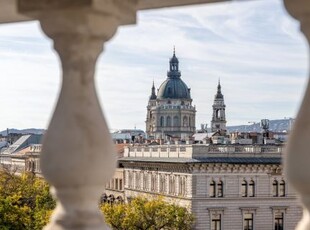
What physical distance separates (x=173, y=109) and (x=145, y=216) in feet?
339

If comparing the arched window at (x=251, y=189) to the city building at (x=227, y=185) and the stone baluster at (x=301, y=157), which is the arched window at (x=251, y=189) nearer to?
the city building at (x=227, y=185)

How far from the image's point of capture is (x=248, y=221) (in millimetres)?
52250

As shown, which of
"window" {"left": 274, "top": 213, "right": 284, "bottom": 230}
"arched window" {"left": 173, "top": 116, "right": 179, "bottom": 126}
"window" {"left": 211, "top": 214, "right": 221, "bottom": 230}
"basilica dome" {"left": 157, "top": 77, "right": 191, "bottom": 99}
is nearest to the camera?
"window" {"left": 211, "top": 214, "right": 221, "bottom": 230}

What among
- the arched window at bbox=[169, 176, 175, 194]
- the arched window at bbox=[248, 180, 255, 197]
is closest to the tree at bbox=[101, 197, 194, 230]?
the arched window at bbox=[248, 180, 255, 197]

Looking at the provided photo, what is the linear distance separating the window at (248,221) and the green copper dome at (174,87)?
9967cm

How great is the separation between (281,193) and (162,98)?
103m

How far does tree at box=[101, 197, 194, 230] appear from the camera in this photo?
150ft

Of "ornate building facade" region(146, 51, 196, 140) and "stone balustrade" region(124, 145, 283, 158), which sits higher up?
"ornate building facade" region(146, 51, 196, 140)

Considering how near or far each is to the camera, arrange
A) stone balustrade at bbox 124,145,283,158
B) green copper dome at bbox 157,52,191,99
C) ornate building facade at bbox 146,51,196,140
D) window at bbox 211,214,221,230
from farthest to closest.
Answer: green copper dome at bbox 157,52,191,99 < ornate building facade at bbox 146,51,196,140 < stone balustrade at bbox 124,145,283,158 < window at bbox 211,214,221,230

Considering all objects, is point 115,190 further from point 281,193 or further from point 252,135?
point 281,193

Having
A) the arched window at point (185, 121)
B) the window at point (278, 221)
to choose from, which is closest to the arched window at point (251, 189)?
the window at point (278, 221)

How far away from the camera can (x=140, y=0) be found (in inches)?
121

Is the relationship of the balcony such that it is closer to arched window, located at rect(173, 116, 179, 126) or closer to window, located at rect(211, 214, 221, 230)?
window, located at rect(211, 214, 221, 230)

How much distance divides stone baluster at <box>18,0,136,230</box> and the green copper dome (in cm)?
14850
